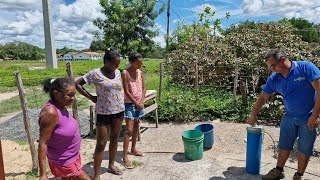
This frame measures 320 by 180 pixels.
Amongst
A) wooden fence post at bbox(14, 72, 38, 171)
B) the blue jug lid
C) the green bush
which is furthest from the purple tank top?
the green bush

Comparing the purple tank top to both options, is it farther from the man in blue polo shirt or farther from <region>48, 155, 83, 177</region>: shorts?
the man in blue polo shirt

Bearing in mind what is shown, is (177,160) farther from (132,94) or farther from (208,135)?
(132,94)

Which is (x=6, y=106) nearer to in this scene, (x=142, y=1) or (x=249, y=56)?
(x=249, y=56)

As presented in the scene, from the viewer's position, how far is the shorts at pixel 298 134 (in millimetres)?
3246

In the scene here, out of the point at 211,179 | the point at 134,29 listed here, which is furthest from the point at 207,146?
the point at 134,29

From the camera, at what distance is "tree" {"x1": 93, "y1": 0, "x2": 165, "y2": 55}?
66.2ft

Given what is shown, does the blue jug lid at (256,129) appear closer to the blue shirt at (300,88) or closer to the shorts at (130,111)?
the blue shirt at (300,88)

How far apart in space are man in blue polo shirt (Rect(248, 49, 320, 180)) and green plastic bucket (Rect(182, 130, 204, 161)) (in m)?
1.29

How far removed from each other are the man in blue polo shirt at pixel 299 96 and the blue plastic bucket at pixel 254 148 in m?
0.36

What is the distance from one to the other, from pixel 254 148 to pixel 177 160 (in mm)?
1250

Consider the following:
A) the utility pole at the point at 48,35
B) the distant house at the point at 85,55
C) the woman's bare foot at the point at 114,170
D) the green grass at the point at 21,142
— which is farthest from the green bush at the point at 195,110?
the distant house at the point at 85,55

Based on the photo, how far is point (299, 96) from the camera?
3.19 m

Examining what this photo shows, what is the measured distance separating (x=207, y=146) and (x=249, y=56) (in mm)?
4913

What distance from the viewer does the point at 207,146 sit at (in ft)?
16.1
